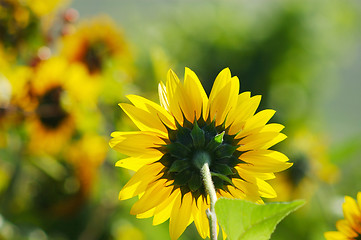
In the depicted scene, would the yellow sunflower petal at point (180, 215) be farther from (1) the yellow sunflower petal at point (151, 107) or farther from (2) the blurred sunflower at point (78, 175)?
(2) the blurred sunflower at point (78, 175)

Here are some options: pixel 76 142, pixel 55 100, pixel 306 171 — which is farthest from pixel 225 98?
pixel 306 171

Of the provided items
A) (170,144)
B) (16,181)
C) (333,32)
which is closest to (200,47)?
(333,32)

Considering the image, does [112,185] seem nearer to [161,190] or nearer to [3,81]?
[3,81]

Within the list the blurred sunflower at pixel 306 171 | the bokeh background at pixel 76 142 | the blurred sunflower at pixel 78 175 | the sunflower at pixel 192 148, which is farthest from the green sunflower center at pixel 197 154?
the blurred sunflower at pixel 306 171

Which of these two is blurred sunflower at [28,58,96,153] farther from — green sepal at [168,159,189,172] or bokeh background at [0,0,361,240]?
green sepal at [168,159,189,172]

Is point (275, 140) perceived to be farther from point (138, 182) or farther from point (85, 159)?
point (85, 159)
